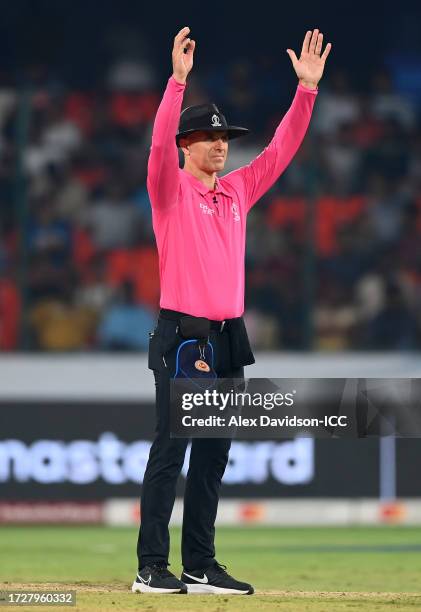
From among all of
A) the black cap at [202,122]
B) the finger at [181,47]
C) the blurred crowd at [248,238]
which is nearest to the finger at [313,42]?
the black cap at [202,122]

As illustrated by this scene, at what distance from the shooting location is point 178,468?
21.1ft

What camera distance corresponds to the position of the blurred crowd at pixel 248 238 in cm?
1296

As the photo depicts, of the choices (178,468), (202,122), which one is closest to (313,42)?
(202,122)

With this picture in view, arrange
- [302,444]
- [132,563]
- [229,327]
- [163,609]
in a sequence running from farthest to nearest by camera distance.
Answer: [302,444] < [132,563] < [229,327] < [163,609]

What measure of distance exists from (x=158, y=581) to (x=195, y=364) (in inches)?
37.4

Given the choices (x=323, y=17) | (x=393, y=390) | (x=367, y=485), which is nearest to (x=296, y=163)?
(x=323, y=17)

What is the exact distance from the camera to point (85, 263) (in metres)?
13.1

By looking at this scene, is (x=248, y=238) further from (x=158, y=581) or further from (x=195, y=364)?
(x=158, y=581)

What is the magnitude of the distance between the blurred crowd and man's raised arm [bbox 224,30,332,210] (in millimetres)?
5940

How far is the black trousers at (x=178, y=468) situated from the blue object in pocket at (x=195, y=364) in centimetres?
4

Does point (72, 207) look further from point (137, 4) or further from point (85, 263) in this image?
point (137, 4)

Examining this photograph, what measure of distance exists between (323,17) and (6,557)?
6907 millimetres

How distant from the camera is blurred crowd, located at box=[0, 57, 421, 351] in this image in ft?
42.5

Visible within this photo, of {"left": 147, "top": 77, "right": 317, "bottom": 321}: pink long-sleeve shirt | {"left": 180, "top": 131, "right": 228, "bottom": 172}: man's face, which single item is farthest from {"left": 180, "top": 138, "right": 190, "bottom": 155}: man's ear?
{"left": 147, "top": 77, "right": 317, "bottom": 321}: pink long-sleeve shirt
